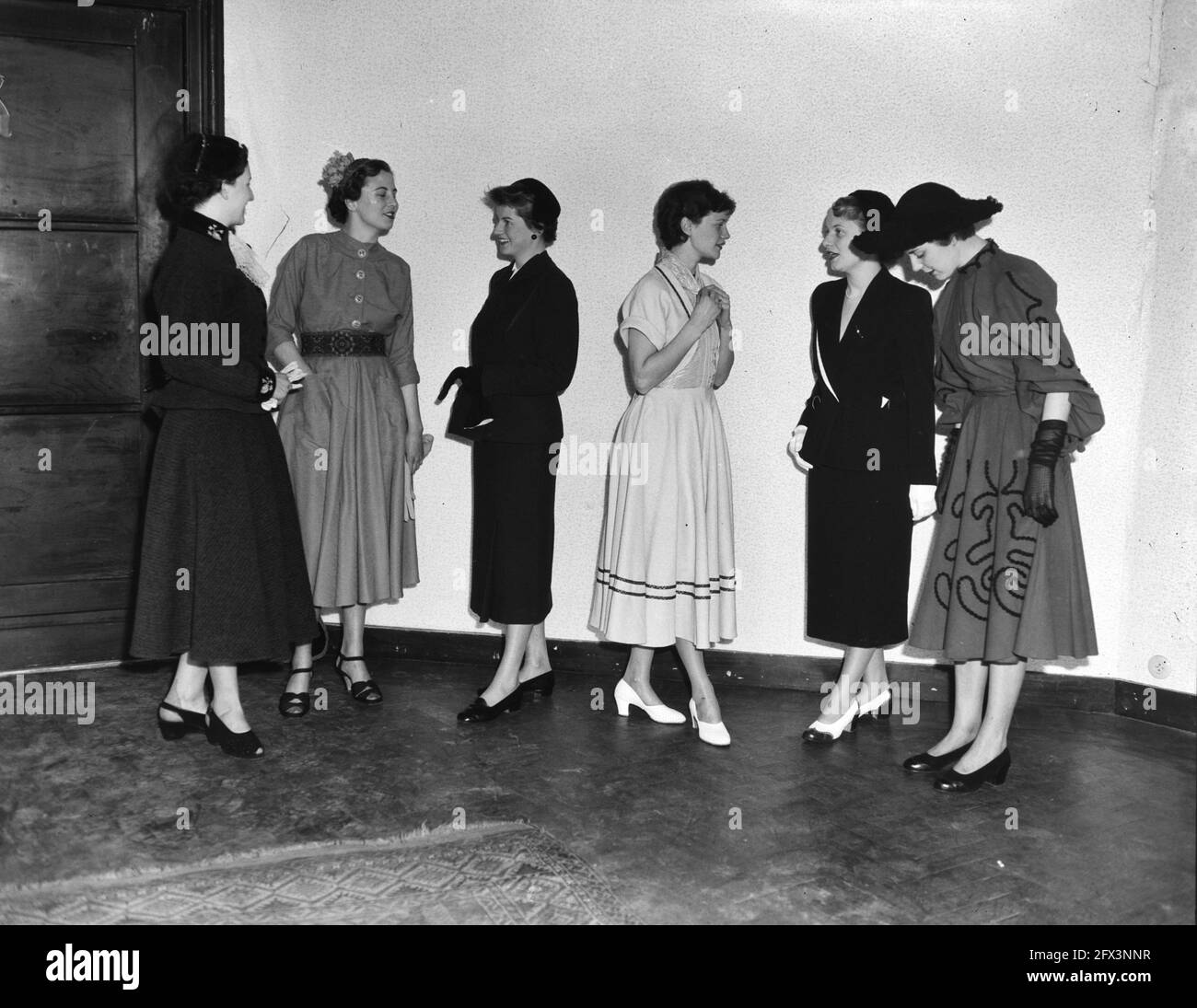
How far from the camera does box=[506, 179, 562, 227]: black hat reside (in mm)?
3943

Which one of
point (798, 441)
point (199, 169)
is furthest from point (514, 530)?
point (199, 169)

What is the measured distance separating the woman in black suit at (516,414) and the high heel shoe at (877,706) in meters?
1.15

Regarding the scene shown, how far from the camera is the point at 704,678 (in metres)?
3.91

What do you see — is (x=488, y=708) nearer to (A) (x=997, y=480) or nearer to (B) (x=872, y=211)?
(A) (x=997, y=480)

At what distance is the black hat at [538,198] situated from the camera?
3.94 m

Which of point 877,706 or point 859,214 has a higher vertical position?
point 859,214

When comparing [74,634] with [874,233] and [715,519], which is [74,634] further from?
[874,233]

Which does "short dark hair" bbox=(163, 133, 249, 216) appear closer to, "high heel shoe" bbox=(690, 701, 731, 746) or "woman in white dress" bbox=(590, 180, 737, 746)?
"woman in white dress" bbox=(590, 180, 737, 746)

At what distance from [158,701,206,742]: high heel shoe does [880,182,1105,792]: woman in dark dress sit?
224 cm

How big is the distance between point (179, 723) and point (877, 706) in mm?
2337

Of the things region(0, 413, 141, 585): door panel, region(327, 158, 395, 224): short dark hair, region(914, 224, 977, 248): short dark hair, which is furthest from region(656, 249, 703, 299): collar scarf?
region(0, 413, 141, 585): door panel

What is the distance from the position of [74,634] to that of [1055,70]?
4.20 meters

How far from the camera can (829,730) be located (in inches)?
154
